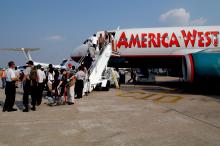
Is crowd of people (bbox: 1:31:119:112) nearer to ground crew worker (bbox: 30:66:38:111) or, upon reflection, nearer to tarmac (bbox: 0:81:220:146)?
ground crew worker (bbox: 30:66:38:111)

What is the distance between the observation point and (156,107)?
9461 millimetres

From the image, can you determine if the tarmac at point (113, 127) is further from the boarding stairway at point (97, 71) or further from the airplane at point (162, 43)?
the airplane at point (162, 43)

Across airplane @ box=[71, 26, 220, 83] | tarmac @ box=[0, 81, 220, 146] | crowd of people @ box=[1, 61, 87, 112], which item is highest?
airplane @ box=[71, 26, 220, 83]

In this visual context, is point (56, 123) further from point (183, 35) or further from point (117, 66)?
point (183, 35)

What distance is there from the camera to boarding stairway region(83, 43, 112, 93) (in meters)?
13.6

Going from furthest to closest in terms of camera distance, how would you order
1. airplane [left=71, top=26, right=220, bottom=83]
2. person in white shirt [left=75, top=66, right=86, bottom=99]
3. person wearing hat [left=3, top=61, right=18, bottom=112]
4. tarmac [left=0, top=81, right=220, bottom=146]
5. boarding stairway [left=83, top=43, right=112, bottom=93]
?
airplane [left=71, top=26, right=220, bottom=83] → boarding stairway [left=83, top=43, right=112, bottom=93] → person in white shirt [left=75, top=66, right=86, bottom=99] → person wearing hat [left=3, top=61, right=18, bottom=112] → tarmac [left=0, top=81, right=220, bottom=146]

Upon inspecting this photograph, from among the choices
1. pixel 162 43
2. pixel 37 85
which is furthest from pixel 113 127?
pixel 162 43

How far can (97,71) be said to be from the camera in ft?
48.5

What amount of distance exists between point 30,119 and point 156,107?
465 centimetres

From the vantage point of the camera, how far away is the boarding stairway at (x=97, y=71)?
44.7 ft

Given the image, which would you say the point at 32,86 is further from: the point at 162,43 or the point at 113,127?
the point at 162,43

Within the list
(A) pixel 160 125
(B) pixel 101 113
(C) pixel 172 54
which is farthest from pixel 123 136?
(C) pixel 172 54

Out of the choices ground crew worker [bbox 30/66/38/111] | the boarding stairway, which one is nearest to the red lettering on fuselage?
the boarding stairway

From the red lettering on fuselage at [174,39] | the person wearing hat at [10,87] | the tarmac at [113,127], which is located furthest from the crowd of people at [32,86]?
the red lettering on fuselage at [174,39]
